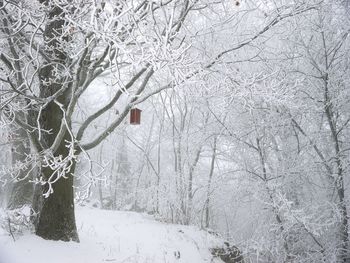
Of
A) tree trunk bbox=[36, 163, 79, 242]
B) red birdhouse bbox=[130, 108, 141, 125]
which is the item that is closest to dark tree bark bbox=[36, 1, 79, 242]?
tree trunk bbox=[36, 163, 79, 242]

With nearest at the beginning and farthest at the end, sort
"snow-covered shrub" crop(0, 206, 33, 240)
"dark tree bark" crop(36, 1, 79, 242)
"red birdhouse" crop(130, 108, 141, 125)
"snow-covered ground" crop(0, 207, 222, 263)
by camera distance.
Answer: "snow-covered ground" crop(0, 207, 222, 263) < "snow-covered shrub" crop(0, 206, 33, 240) < "dark tree bark" crop(36, 1, 79, 242) < "red birdhouse" crop(130, 108, 141, 125)

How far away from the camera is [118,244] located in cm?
731

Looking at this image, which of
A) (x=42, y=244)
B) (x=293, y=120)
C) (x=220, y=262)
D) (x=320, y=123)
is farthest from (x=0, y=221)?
(x=320, y=123)

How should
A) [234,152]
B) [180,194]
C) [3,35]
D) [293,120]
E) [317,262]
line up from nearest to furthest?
[3,35] → [317,262] → [293,120] → [234,152] → [180,194]

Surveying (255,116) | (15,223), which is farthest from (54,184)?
(255,116)

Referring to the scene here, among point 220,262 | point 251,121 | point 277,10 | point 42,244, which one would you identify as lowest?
point 220,262

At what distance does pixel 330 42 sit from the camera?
8430 millimetres

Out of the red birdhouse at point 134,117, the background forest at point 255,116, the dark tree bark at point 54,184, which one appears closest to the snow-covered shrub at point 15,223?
the background forest at point 255,116

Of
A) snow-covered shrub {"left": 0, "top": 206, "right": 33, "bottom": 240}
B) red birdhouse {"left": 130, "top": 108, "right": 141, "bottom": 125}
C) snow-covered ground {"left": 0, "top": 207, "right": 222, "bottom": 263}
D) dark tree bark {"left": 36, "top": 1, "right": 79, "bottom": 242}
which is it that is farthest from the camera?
red birdhouse {"left": 130, "top": 108, "right": 141, "bottom": 125}

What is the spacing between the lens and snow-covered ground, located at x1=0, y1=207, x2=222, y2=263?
19.0ft

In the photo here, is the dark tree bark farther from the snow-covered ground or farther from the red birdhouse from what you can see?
the red birdhouse

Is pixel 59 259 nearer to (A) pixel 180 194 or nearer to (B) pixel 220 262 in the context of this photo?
(B) pixel 220 262

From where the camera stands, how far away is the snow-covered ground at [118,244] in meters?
5.80

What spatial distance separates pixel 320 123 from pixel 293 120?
2.37 feet
